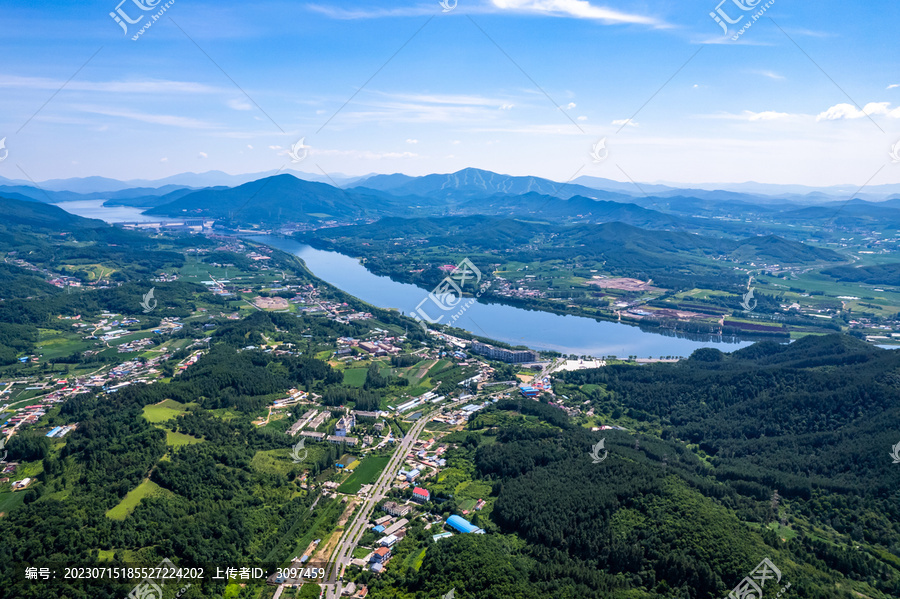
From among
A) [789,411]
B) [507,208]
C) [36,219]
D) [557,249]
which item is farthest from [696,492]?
[507,208]

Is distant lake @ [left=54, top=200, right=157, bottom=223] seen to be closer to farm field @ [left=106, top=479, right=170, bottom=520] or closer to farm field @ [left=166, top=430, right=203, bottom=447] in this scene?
farm field @ [left=166, top=430, right=203, bottom=447]

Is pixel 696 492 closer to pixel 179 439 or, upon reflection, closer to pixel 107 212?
pixel 179 439

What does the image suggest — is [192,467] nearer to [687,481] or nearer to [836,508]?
[687,481]

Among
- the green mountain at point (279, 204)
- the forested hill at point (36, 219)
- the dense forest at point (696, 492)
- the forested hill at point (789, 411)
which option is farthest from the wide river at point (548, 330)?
the green mountain at point (279, 204)

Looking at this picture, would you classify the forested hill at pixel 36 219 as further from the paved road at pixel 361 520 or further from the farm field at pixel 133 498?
the paved road at pixel 361 520

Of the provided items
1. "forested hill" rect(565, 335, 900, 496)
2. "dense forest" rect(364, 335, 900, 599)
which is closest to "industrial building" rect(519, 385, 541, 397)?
"dense forest" rect(364, 335, 900, 599)

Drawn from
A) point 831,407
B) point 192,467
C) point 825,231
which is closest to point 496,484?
point 192,467
